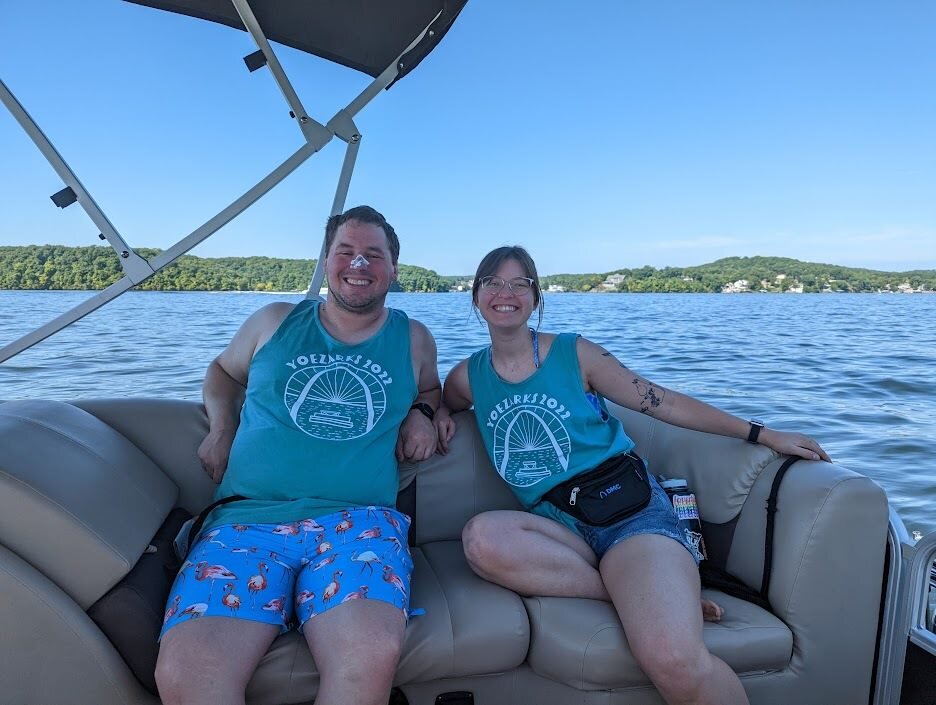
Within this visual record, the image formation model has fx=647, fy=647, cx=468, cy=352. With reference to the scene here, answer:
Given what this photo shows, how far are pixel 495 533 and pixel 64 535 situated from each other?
114cm

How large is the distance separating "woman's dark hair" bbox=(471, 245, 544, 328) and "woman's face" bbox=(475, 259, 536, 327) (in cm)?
1

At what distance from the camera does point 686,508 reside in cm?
222

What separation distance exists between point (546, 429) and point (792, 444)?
0.80 metres

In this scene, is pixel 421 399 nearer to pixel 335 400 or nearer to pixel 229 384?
pixel 335 400

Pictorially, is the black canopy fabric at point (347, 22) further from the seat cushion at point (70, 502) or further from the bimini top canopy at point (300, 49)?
the seat cushion at point (70, 502)

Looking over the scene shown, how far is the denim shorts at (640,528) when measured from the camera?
195 centimetres

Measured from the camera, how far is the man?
1503mm

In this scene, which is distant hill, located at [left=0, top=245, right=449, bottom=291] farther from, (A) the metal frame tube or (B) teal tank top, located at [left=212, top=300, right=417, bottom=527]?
(B) teal tank top, located at [left=212, top=300, right=417, bottom=527]

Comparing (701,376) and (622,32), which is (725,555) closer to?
(701,376)

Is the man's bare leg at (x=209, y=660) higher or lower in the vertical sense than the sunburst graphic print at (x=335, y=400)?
lower

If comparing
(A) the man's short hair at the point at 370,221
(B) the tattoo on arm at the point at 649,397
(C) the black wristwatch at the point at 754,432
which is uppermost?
(A) the man's short hair at the point at 370,221

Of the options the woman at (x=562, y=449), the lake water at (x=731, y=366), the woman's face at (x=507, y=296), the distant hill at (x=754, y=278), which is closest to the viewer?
the woman at (x=562, y=449)

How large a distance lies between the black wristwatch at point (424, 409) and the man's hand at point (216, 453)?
64 centimetres

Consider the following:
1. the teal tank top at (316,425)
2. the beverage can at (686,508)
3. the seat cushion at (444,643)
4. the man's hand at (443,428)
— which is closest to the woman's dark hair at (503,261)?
the teal tank top at (316,425)
